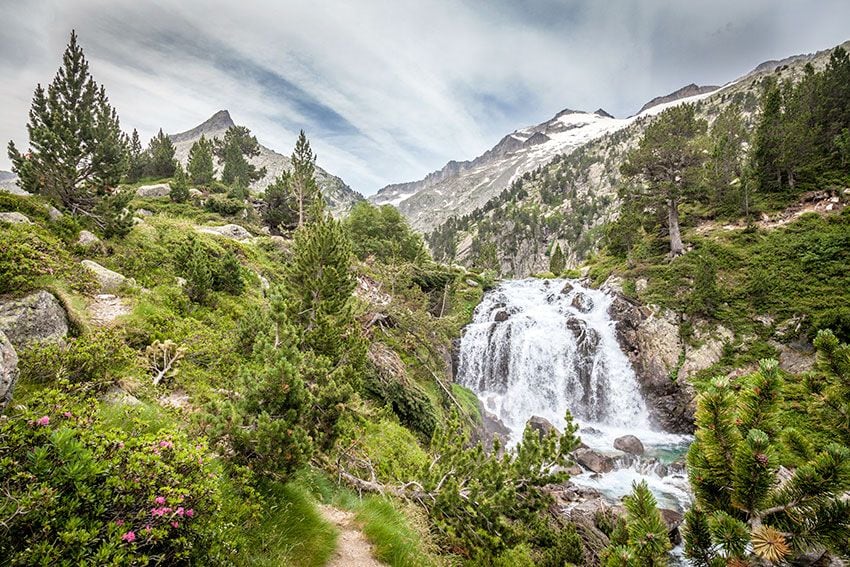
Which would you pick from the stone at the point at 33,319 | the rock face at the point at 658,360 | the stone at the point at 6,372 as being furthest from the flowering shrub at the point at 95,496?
the rock face at the point at 658,360

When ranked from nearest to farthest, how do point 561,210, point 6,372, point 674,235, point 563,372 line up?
1. point 6,372
2. point 563,372
3. point 674,235
4. point 561,210

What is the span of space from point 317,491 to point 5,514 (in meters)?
4.65

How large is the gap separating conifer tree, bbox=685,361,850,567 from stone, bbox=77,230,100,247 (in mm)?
17045

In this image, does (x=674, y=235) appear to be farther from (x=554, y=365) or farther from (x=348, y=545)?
(x=348, y=545)

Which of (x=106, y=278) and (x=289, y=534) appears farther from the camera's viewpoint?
(x=106, y=278)

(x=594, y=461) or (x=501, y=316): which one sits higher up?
(x=501, y=316)

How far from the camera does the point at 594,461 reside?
667 inches

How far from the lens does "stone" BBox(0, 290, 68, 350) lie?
597cm

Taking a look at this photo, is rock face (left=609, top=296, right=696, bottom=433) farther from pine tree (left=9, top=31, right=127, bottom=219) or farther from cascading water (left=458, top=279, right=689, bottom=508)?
pine tree (left=9, top=31, right=127, bottom=219)

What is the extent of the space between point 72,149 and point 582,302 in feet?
108

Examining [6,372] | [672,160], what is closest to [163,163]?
[6,372]

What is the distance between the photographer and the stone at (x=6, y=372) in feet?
10.6

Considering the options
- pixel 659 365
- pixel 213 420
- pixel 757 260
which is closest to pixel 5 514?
pixel 213 420

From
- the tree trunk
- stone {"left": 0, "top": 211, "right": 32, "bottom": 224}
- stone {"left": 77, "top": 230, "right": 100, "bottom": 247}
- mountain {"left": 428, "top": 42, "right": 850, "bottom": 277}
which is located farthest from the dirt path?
mountain {"left": 428, "top": 42, "right": 850, "bottom": 277}
